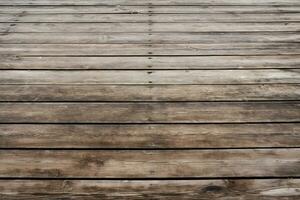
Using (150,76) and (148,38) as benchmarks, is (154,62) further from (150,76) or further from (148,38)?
(148,38)

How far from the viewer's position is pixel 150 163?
5.32 ft

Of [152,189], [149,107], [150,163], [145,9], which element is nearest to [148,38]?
[145,9]

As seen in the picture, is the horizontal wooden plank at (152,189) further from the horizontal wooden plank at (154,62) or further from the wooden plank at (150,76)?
the horizontal wooden plank at (154,62)

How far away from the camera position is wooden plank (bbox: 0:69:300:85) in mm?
2244

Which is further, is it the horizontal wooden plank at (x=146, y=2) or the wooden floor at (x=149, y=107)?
the horizontal wooden plank at (x=146, y=2)

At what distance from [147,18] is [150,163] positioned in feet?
6.24

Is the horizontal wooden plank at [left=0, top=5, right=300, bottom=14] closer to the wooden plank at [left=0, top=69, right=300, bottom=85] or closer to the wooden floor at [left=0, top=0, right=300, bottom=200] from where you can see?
the wooden floor at [left=0, top=0, right=300, bottom=200]

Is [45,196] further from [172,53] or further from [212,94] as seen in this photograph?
[172,53]

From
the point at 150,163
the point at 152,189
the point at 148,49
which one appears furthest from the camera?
the point at 148,49

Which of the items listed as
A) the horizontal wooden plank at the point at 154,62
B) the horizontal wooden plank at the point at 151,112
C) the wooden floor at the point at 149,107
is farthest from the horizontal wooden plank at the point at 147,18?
the horizontal wooden plank at the point at 151,112

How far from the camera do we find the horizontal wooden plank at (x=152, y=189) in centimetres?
145

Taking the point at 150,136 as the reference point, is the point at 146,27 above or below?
above

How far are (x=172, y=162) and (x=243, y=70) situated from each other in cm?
100

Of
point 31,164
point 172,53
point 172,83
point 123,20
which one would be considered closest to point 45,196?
point 31,164
